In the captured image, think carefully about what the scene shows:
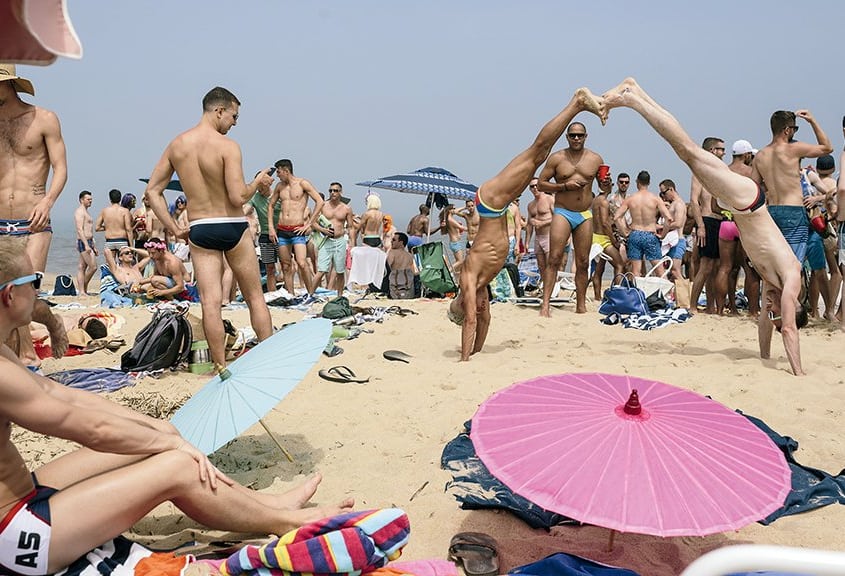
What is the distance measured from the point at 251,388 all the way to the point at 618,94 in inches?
137

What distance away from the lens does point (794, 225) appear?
6.46 m

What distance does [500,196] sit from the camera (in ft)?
17.3

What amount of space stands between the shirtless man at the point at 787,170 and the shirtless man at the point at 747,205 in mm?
1626

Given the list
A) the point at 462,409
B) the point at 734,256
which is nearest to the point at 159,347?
the point at 462,409

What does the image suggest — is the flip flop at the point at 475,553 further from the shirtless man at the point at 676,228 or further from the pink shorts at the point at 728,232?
the shirtless man at the point at 676,228

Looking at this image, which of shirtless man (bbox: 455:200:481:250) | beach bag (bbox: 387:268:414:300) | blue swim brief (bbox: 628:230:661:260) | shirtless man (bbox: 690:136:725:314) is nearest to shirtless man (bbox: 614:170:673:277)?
blue swim brief (bbox: 628:230:661:260)

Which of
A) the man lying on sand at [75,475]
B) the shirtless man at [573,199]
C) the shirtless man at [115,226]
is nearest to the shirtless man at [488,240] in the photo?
the shirtless man at [573,199]

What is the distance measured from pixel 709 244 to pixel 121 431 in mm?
7659

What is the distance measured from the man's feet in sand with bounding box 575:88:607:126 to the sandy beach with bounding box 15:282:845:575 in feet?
6.46

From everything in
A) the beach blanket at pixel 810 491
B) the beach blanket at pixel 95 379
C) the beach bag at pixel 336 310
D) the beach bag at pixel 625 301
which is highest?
the beach blanket at pixel 810 491

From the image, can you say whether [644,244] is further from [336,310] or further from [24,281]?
[24,281]

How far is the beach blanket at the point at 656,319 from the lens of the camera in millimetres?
7126

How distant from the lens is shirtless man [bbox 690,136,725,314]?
8047 millimetres

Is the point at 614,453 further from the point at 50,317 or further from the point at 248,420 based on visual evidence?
the point at 50,317
